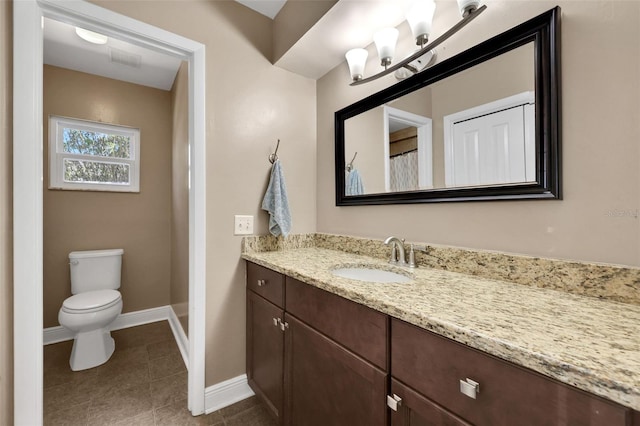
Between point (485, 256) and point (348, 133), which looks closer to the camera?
point (485, 256)

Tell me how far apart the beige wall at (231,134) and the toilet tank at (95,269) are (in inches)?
60.0

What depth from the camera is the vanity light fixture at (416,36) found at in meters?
0.98

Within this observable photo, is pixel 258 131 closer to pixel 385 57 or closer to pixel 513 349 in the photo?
pixel 385 57

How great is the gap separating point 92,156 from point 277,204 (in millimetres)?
2148

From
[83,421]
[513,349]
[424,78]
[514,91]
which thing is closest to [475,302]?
[513,349]

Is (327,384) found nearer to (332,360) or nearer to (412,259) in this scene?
(332,360)

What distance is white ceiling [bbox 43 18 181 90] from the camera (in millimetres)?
1979

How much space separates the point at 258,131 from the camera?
5.60 feet

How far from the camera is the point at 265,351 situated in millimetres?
1423

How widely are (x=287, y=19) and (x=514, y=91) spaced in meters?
1.33

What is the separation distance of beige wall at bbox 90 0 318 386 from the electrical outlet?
0.03 meters

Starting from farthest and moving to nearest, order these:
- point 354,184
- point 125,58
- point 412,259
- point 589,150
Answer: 1. point 125,58
2. point 354,184
3. point 412,259
4. point 589,150

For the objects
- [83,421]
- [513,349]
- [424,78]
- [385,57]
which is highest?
[385,57]

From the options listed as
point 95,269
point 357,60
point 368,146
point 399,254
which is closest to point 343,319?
point 399,254
